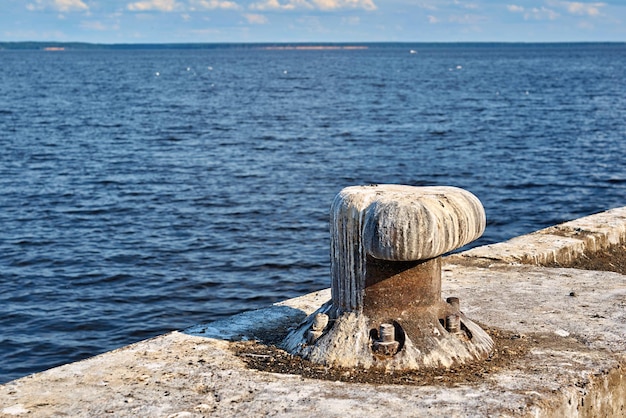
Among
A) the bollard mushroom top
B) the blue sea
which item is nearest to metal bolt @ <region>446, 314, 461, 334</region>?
the bollard mushroom top

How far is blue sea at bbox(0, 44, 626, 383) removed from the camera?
37.7 ft

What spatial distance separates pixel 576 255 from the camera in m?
8.16

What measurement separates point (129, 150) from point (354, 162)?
7137 millimetres

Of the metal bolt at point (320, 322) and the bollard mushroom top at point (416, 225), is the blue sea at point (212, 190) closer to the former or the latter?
the metal bolt at point (320, 322)

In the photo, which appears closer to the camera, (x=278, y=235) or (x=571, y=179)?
(x=278, y=235)

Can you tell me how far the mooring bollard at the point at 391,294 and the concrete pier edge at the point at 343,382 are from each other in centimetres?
28

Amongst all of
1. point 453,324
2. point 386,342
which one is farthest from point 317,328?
point 453,324

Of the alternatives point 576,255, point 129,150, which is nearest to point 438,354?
point 576,255

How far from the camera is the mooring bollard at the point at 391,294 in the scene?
4.95 meters

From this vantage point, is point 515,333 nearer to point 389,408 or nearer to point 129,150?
point 389,408

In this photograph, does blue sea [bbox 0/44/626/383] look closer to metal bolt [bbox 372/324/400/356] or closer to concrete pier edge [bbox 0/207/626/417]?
concrete pier edge [bbox 0/207/626/417]

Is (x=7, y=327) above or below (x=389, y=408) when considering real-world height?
below

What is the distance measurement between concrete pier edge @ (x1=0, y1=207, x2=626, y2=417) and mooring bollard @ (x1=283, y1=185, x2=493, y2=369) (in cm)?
28

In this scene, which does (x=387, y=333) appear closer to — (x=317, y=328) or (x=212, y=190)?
(x=317, y=328)
